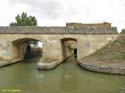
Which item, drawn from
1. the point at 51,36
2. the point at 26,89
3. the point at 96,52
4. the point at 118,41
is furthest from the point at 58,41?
the point at 26,89

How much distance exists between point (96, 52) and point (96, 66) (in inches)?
263

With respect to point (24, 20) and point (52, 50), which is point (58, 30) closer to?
point (52, 50)

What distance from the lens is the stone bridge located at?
90.1 ft

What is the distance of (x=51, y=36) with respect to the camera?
28.5m

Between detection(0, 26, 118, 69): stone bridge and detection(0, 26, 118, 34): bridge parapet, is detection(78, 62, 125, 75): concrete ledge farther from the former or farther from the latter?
detection(0, 26, 118, 34): bridge parapet

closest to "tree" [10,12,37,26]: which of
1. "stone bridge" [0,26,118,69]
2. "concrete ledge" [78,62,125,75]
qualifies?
"stone bridge" [0,26,118,69]

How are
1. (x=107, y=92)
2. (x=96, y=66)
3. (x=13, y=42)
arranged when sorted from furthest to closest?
(x=13, y=42) < (x=96, y=66) < (x=107, y=92)

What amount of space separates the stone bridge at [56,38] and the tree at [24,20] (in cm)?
1998

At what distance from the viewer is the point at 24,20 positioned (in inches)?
1970

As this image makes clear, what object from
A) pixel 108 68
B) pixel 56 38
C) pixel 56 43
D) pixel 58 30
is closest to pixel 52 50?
pixel 56 43

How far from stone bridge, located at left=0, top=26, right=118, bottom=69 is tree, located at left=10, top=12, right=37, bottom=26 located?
19979mm

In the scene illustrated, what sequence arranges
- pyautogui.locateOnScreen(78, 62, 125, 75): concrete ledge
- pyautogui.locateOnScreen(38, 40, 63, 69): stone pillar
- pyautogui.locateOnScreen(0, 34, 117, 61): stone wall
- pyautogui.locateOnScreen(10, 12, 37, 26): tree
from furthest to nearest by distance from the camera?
1. pyautogui.locateOnScreen(10, 12, 37, 26): tree
2. pyautogui.locateOnScreen(38, 40, 63, 69): stone pillar
3. pyautogui.locateOnScreen(0, 34, 117, 61): stone wall
4. pyautogui.locateOnScreen(78, 62, 125, 75): concrete ledge

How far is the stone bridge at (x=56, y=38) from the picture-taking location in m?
27.5

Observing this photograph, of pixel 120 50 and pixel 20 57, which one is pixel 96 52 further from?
pixel 20 57
